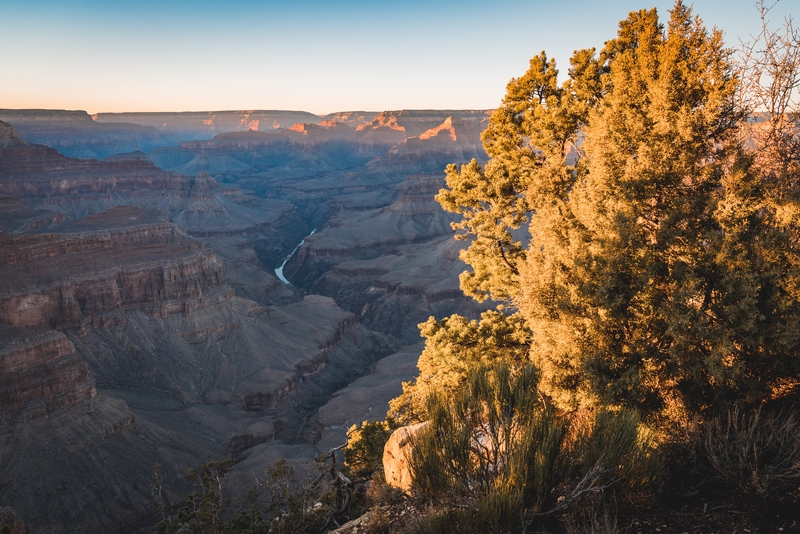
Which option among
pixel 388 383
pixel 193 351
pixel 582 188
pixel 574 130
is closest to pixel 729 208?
pixel 582 188

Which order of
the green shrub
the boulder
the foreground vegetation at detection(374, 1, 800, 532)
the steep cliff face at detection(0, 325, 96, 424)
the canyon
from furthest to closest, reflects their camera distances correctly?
the steep cliff face at detection(0, 325, 96, 424) < the canyon < the green shrub < the boulder < the foreground vegetation at detection(374, 1, 800, 532)

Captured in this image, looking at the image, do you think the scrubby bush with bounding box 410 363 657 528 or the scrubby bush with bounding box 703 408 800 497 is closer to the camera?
the scrubby bush with bounding box 410 363 657 528

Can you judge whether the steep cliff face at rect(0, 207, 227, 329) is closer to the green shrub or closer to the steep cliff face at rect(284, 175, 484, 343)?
the steep cliff face at rect(284, 175, 484, 343)

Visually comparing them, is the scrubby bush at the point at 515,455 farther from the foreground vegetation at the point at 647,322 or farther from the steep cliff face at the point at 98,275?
the steep cliff face at the point at 98,275

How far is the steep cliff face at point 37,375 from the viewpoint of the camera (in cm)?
5266

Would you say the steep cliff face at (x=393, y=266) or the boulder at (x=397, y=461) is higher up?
the boulder at (x=397, y=461)

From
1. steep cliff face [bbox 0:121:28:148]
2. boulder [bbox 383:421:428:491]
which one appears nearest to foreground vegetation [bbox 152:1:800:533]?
boulder [bbox 383:421:428:491]

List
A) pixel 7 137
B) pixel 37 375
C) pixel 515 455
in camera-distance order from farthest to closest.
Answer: pixel 7 137 → pixel 37 375 → pixel 515 455

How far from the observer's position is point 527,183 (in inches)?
781

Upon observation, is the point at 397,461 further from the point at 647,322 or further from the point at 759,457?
the point at 759,457

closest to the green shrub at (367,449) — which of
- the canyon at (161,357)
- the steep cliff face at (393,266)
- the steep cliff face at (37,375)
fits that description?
the canyon at (161,357)

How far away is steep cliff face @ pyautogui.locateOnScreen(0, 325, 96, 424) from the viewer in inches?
2073

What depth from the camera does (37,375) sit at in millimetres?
54688

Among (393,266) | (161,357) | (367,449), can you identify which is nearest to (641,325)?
(367,449)
